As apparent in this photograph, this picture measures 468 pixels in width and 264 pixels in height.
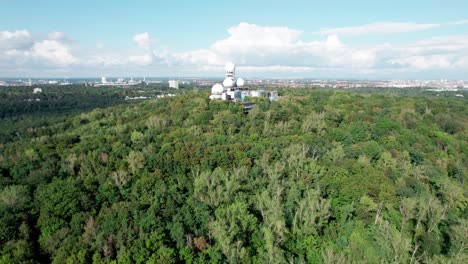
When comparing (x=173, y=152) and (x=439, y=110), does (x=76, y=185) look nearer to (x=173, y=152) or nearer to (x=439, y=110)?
(x=173, y=152)

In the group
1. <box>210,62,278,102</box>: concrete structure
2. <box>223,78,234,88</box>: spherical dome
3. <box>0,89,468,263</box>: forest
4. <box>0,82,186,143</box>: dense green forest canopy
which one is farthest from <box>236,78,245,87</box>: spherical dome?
<box>0,82,186,143</box>: dense green forest canopy

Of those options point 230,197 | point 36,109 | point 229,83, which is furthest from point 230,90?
point 36,109

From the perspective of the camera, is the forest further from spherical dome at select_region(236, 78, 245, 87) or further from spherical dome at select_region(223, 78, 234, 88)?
spherical dome at select_region(236, 78, 245, 87)

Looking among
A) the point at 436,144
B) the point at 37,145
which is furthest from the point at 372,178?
the point at 37,145

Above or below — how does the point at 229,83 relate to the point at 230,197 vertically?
above

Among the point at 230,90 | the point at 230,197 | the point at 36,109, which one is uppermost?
the point at 230,90

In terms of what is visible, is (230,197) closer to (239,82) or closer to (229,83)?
(229,83)

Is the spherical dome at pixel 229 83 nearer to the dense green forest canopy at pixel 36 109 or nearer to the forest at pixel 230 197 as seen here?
the forest at pixel 230 197

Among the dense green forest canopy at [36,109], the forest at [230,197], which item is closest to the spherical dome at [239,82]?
the forest at [230,197]
